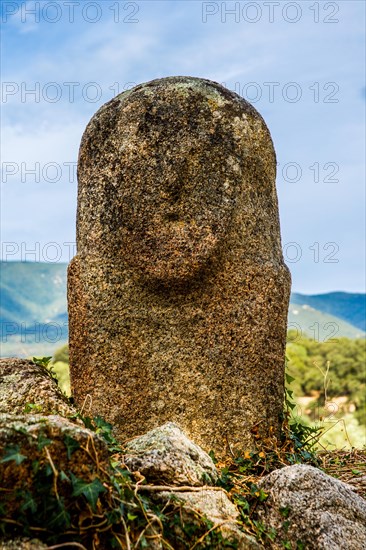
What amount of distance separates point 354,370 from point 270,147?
31374 millimetres

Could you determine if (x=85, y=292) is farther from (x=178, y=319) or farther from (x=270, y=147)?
(x=270, y=147)

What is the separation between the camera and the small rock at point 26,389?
696 cm

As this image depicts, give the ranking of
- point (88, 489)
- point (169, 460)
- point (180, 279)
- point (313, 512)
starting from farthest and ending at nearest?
point (180, 279)
point (313, 512)
point (169, 460)
point (88, 489)

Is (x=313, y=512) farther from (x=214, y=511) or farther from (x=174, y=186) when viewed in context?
(x=174, y=186)

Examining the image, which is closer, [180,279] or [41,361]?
[180,279]

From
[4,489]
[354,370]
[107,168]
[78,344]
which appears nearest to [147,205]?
[107,168]

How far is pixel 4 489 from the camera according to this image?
3889 mm

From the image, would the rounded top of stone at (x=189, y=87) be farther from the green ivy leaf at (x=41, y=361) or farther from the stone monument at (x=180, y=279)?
the green ivy leaf at (x=41, y=361)

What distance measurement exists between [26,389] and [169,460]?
7.99ft

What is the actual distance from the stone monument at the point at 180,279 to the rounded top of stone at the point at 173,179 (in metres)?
0.01

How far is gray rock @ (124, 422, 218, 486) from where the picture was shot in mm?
4988

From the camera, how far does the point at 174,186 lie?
710 centimetres

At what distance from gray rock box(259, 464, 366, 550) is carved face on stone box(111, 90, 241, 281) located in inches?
91.9

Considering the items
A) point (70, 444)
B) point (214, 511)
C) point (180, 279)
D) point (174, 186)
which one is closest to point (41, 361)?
point (180, 279)
